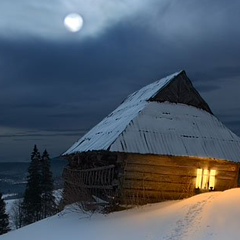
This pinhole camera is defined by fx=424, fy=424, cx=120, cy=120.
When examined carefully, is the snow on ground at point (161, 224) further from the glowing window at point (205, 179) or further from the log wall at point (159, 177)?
the glowing window at point (205, 179)

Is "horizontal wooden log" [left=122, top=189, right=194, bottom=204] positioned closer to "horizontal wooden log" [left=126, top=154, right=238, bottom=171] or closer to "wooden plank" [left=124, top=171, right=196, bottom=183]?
"wooden plank" [left=124, top=171, right=196, bottom=183]

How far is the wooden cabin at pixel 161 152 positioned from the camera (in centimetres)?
1435

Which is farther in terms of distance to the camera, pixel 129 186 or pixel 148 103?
pixel 148 103

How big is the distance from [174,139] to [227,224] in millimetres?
5284

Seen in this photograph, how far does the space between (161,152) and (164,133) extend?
3.89 feet

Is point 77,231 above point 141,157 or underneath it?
underneath

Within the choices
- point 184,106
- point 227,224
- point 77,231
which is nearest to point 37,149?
point 184,106

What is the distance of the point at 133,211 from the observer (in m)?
13.6

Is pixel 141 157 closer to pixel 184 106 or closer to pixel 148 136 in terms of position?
pixel 148 136

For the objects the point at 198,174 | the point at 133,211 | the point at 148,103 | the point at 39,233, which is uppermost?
the point at 148,103

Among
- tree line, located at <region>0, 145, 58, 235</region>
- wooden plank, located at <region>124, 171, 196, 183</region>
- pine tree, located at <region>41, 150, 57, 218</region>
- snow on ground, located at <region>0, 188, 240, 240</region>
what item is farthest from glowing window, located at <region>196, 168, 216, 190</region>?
pine tree, located at <region>41, 150, 57, 218</region>

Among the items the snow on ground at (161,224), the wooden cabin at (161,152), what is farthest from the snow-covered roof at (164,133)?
the snow on ground at (161,224)

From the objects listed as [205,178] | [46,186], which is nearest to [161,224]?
[205,178]

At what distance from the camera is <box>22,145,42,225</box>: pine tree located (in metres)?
39.4
